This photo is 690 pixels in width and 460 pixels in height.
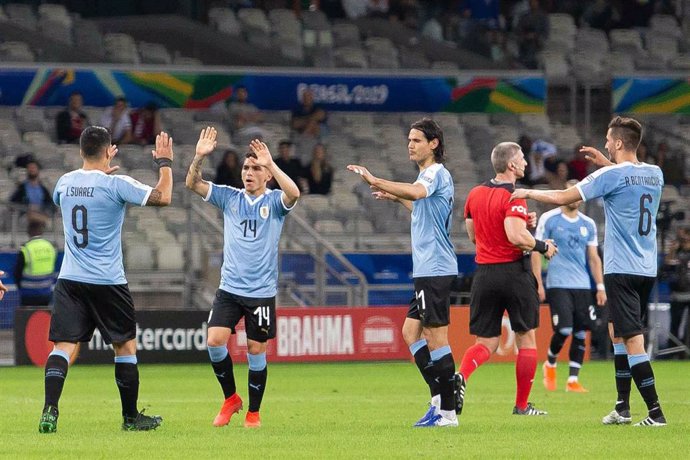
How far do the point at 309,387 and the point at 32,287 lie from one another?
6.05 meters

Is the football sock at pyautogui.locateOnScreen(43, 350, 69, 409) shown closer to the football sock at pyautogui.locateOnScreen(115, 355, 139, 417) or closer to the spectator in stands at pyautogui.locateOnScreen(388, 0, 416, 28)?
the football sock at pyautogui.locateOnScreen(115, 355, 139, 417)

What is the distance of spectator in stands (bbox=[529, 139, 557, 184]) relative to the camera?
28.9 meters

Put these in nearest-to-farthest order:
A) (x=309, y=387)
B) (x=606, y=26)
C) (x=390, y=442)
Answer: (x=390, y=442) < (x=309, y=387) < (x=606, y=26)

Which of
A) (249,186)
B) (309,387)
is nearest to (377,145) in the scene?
(309,387)

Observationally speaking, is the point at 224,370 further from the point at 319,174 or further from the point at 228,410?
the point at 319,174

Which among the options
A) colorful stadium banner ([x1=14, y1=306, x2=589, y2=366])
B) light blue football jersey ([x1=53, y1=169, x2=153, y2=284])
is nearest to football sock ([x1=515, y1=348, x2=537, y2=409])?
light blue football jersey ([x1=53, y1=169, x2=153, y2=284])

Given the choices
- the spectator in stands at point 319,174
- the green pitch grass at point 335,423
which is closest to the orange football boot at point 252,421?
the green pitch grass at point 335,423

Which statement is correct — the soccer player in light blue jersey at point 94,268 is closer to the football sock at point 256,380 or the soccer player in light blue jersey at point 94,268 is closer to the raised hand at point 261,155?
the raised hand at point 261,155

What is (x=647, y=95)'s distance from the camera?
32938 millimetres

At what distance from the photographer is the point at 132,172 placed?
26.4 meters

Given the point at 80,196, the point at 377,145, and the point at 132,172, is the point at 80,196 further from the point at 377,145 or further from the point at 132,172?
the point at 377,145

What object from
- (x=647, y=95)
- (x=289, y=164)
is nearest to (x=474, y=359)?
(x=289, y=164)

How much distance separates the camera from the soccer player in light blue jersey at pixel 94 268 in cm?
1123

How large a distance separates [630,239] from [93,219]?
4270 mm
